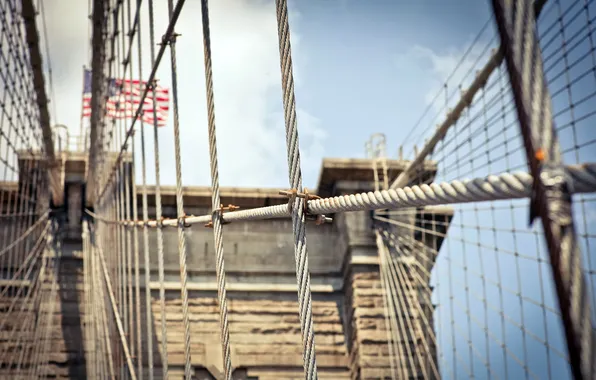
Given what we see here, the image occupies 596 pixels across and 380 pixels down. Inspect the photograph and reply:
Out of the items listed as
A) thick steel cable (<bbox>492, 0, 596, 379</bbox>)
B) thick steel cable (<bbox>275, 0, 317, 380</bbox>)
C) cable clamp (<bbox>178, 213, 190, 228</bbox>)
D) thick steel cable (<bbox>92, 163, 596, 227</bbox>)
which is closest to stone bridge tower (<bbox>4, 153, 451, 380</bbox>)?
cable clamp (<bbox>178, 213, 190, 228</bbox>)

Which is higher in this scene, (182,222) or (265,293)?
(182,222)

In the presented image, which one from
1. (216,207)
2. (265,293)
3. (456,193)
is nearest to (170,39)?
(216,207)

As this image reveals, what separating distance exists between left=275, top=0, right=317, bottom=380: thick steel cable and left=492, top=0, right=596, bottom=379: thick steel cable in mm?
1463

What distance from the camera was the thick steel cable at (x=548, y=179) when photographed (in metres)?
0.96

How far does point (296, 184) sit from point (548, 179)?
5.13ft

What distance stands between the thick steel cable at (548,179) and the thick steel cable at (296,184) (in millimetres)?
1463

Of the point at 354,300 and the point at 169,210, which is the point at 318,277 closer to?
the point at 354,300

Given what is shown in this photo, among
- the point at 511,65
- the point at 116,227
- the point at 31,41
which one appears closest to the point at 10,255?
the point at 116,227

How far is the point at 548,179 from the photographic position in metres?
1.00

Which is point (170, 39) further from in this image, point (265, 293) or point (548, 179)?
point (265, 293)

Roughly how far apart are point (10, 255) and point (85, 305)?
3.81ft

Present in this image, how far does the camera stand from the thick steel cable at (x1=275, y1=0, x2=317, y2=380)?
2.44 m

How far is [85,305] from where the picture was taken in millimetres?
9461

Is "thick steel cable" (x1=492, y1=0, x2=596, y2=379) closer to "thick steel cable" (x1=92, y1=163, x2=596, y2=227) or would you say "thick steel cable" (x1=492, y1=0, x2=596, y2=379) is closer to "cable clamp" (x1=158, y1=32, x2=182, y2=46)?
Result: "thick steel cable" (x1=92, y1=163, x2=596, y2=227)
